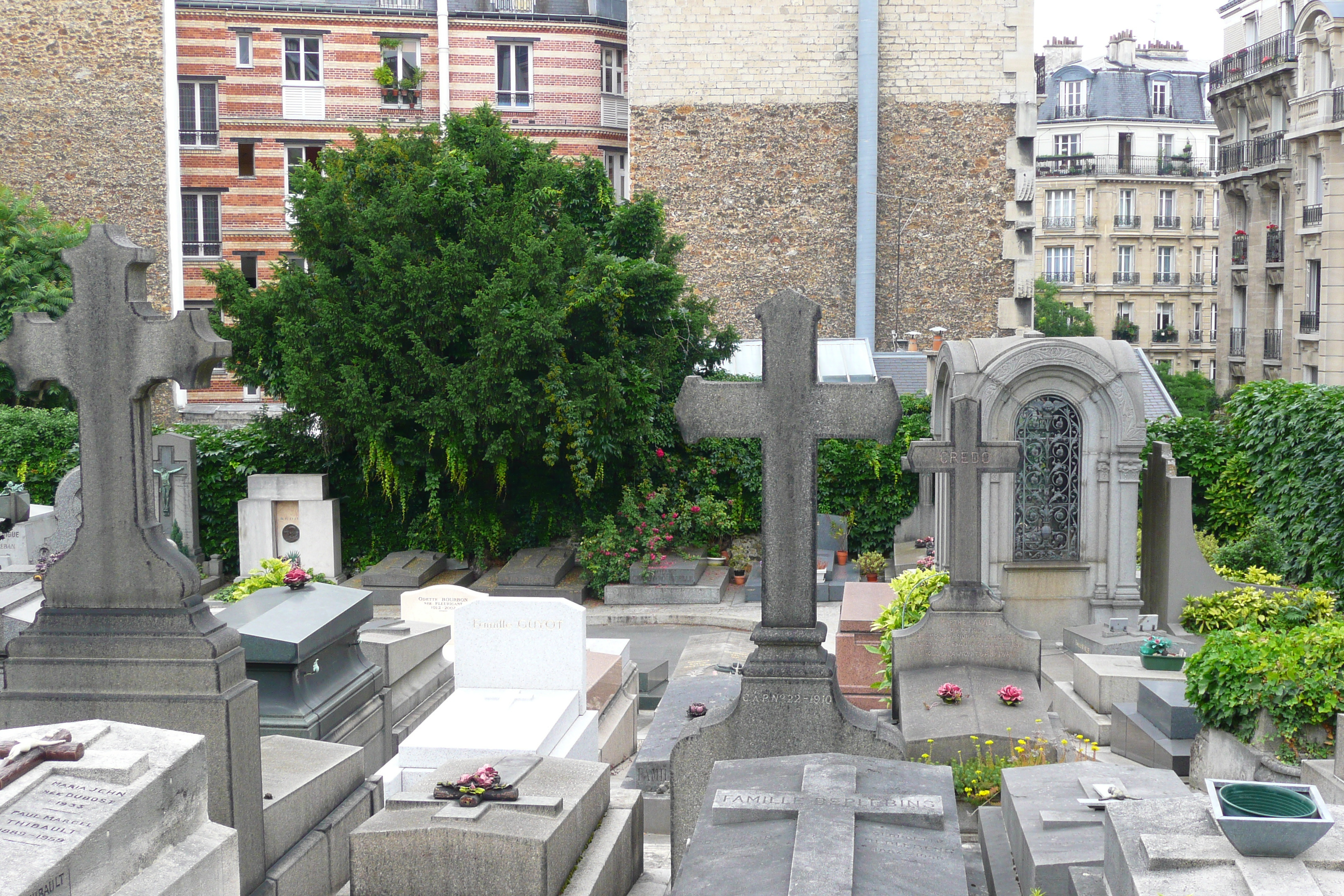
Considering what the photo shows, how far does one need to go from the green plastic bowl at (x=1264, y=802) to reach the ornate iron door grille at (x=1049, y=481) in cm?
890

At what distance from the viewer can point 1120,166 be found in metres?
56.2

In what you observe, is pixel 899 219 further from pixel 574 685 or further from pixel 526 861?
pixel 526 861

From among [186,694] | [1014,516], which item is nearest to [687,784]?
[186,694]

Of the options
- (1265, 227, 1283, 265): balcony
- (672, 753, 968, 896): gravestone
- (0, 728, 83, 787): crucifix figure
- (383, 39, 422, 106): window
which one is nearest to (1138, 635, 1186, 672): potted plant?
(672, 753, 968, 896): gravestone

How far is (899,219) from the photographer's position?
26.8 m

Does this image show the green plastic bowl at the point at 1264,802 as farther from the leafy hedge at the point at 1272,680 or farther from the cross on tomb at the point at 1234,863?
the leafy hedge at the point at 1272,680

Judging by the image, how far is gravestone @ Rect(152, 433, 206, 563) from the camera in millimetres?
17516

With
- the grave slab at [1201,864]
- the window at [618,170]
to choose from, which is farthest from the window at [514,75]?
the grave slab at [1201,864]

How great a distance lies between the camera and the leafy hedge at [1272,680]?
273 inches

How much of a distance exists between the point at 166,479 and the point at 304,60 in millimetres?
15615

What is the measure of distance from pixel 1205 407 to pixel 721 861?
4359 centimetres

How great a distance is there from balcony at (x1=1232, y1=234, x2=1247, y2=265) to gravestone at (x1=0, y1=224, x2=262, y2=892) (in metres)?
39.4

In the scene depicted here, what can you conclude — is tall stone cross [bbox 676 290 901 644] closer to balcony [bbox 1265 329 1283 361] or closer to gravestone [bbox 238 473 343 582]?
gravestone [bbox 238 473 343 582]

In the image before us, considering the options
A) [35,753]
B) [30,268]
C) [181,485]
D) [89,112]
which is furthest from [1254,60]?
[35,753]
